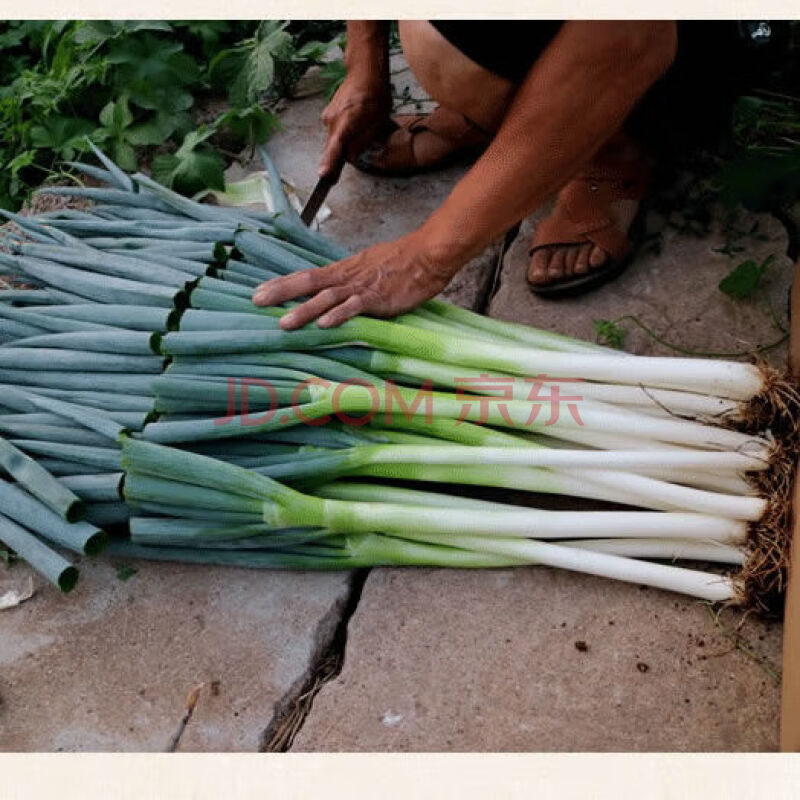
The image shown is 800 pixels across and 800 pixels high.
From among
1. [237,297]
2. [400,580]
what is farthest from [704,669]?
[237,297]

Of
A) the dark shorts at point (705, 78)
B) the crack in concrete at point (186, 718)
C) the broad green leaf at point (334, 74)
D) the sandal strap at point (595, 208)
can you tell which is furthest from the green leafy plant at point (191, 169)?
the crack in concrete at point (186, 718)

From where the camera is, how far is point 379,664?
1.80 meters

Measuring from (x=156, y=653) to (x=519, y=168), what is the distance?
46.0 inches

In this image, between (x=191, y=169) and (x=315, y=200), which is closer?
(x=315, y=200)

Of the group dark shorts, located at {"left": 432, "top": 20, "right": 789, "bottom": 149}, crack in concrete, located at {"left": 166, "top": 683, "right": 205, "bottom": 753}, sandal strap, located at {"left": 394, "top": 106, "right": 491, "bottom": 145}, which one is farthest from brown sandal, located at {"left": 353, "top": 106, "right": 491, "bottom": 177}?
crack in concrete, located at {"left": 166, "top": 683, "right": 205, "bottom": 753}

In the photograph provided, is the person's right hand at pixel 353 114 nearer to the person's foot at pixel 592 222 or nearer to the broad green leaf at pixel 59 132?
the person's foot at pixel 592 222

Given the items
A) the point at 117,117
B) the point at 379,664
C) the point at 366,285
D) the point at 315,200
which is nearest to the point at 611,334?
the point at 366,285

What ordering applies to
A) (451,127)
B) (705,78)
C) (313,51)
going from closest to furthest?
(705,78) → (451,127) → (313,51)

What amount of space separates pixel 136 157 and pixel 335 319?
1446 millimetres

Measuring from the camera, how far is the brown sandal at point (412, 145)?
282cm

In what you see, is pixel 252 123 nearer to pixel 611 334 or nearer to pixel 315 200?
pixel 315 200

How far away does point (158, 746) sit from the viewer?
1730 mm

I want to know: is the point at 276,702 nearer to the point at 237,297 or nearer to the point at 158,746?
the point at 158,746

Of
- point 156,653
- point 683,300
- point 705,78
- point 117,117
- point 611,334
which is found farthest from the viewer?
point 117,117
